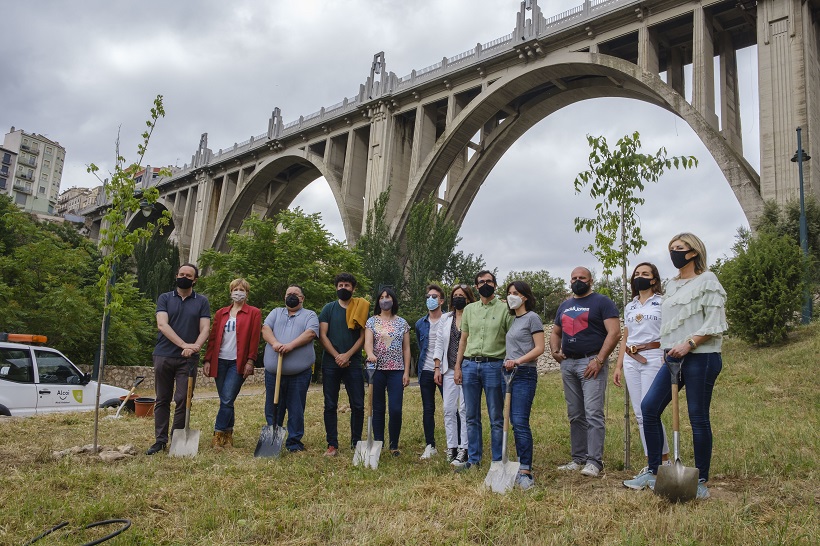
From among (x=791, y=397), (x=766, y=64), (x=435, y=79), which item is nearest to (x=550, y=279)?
(x=435, y=79)

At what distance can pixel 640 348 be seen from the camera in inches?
192

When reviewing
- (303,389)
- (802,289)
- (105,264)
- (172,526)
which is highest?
(802,289)

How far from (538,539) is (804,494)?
6.37 feet

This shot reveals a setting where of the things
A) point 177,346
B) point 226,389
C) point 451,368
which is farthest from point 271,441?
point 451,368

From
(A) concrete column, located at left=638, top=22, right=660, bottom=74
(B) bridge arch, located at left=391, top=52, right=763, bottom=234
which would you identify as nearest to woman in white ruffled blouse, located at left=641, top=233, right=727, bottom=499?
(B) bridge arch, located at left=391, top=52, right=763, bottom=234

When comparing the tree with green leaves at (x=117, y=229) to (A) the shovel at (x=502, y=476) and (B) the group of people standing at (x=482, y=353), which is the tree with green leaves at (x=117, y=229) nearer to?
(B) the group of people standing at (x=482, y=353)

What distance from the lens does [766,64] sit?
17.3m

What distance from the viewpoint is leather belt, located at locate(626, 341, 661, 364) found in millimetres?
4824

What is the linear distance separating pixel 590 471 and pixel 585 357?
2.99 feet

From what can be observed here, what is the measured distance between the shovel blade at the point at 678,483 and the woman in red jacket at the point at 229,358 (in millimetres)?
3919

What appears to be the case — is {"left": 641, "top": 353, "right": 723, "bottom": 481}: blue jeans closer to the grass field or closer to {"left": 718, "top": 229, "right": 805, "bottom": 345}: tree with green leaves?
the grass field

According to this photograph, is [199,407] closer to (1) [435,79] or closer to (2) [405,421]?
(2) [405,421]

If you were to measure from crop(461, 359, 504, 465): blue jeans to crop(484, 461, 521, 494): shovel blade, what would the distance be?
62 cm

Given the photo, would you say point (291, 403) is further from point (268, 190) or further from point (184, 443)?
point (268, 190)
